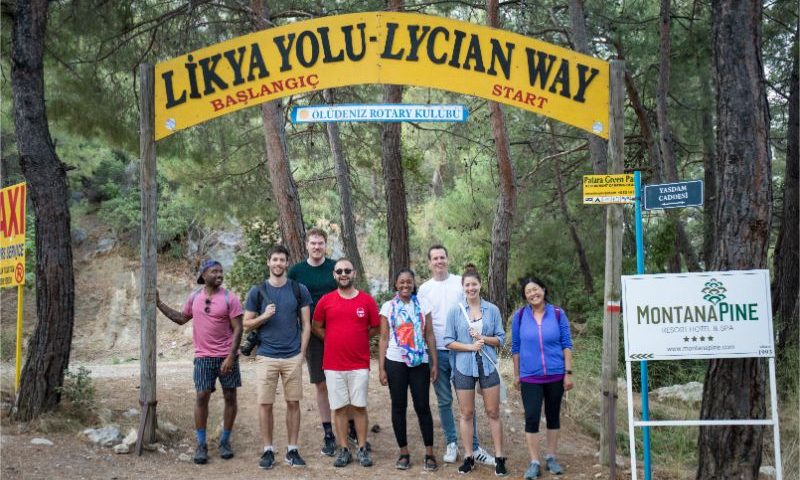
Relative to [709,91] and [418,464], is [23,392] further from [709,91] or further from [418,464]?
[709,91]

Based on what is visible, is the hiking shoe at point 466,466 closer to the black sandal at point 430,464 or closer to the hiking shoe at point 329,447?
the black sandal at point 430,464

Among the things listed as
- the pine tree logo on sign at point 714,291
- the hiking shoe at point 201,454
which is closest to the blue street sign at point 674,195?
the pine tree logo on sign at point 714,291

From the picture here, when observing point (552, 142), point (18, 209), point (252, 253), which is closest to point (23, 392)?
point (18, 209)

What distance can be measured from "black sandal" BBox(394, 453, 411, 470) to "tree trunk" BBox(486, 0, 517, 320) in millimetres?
7337

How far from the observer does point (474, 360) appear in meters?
6.57

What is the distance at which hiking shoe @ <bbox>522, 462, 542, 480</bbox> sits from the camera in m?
6.46

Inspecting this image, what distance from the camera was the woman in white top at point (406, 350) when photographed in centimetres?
651

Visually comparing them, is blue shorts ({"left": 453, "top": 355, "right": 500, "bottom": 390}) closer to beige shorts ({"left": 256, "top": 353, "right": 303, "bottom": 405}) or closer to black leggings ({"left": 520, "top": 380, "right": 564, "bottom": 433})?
black leggings ({"left": 520, "top": 380, "right": 564, "bottom": 433})

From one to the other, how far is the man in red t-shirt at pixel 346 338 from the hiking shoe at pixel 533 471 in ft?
4.88

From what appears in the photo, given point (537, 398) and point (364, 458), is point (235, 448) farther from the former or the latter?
point (537, 398)

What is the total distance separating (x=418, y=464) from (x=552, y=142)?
41.1ft

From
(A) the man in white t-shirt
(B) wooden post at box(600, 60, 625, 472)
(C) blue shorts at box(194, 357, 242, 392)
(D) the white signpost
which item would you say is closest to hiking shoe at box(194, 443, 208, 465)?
(C) blue shorts at box(194, 357, 242, 392)

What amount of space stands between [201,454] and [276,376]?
40.5 inches

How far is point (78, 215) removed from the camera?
85.4 ft
